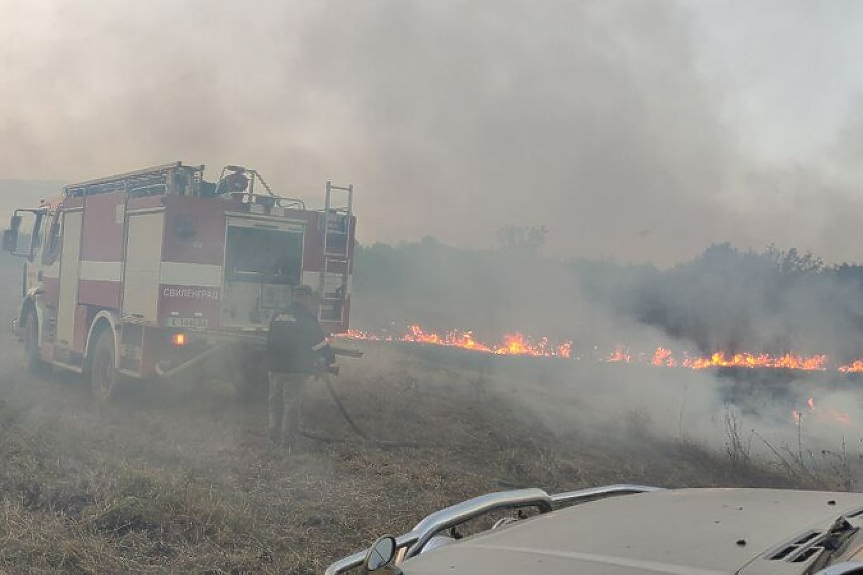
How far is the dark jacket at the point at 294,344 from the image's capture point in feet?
26.9

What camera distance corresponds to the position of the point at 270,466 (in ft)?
23.6

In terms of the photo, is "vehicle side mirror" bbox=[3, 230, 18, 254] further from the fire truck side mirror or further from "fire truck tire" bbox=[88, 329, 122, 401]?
"fire truck tire" bbox=[88, 329, 122, 401]

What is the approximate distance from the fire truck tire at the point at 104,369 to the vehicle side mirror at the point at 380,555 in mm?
8773

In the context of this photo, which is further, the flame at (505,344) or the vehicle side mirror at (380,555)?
the flame at (505,344)

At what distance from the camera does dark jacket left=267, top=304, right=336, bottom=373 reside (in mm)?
8188

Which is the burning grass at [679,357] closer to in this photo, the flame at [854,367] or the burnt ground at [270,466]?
the flame at [854,367]

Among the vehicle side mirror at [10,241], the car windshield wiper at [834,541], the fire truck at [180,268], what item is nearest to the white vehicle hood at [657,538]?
the car windshield wiper at [834,541]

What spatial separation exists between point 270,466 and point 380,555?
17.7ft

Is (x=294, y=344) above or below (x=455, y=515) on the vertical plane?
above

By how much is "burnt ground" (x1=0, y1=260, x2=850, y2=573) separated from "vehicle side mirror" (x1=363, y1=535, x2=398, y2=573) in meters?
2.99

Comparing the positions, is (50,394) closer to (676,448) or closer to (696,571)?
(676,448)

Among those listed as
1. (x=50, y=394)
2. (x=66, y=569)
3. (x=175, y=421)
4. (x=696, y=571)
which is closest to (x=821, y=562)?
(x=696, y=571)

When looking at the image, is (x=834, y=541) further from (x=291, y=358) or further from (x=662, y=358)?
(x=662, y=358)

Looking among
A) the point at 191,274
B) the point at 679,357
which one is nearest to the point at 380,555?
the point at 191,274
